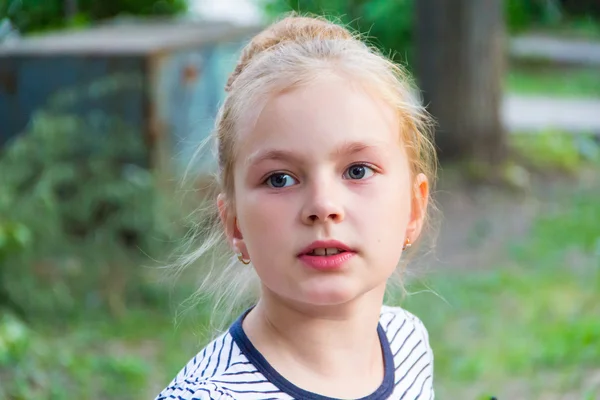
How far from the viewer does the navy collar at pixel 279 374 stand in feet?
4.99

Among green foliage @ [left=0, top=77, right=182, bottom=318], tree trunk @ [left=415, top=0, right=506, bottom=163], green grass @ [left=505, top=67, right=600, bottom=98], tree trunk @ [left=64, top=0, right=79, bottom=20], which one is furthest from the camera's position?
green grass @ [left=505, top=67, right=600, bottom=98]

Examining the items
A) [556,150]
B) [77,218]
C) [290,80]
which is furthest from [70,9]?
[290,80]

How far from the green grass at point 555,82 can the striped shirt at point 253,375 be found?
1139 centimetres

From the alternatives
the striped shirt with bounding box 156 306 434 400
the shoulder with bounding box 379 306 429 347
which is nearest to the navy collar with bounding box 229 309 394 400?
the striped shirt with bounding box 156 306 434 400

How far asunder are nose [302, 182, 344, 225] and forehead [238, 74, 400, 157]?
60mm

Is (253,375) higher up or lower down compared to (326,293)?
lower down

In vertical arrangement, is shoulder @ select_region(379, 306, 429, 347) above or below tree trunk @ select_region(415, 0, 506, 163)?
above

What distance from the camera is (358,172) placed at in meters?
1.53

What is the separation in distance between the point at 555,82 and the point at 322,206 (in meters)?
13.2

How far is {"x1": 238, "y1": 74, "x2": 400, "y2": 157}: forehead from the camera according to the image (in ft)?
4.87

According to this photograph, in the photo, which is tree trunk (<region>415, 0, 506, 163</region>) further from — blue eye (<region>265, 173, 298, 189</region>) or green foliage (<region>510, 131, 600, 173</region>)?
blue eye (<region>265, 173, 298, 189</region>)

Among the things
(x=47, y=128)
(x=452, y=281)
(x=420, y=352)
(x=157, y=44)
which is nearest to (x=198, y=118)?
(x=157, y=44)

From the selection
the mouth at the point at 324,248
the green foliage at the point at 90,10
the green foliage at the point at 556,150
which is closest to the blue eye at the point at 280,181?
the mouth at the point at 324,248

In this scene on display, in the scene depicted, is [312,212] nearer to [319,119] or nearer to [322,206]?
[322,206]
